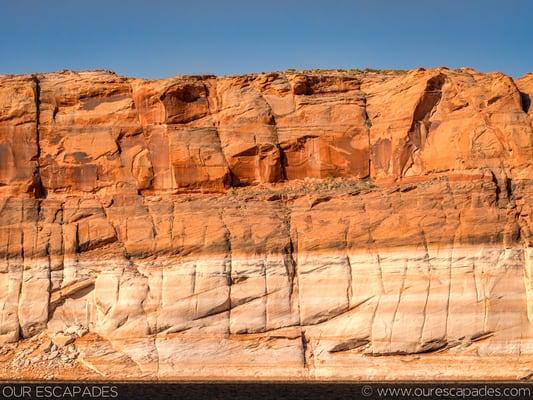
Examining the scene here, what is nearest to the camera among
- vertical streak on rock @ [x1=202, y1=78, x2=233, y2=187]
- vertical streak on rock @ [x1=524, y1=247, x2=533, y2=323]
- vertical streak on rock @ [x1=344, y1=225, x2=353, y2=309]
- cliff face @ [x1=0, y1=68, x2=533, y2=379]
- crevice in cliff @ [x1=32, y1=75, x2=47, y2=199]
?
vertical streak on rock @ [x1=524, y1=247, x2=533, y2=323]

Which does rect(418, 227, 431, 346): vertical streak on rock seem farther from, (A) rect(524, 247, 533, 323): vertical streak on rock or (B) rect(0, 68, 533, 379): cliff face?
(A) rect(524, 247, 533, 323): vertical streak on rock

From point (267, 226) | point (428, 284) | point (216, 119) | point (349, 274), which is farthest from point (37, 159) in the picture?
point (428, 284)

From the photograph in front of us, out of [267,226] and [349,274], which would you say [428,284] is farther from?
[267,226]

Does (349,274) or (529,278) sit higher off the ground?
(349,274)

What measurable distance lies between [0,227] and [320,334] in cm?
1290

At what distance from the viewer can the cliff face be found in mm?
35344

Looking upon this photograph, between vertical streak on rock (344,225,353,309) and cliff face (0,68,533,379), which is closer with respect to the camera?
cliff face (0,68,533,379)

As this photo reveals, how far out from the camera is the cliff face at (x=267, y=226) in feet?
116

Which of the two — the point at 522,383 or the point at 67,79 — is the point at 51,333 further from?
the point at 522,383

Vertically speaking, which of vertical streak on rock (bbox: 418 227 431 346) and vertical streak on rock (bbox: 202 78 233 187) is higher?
vertical streak on rock (bbox: 202 78 233 187)

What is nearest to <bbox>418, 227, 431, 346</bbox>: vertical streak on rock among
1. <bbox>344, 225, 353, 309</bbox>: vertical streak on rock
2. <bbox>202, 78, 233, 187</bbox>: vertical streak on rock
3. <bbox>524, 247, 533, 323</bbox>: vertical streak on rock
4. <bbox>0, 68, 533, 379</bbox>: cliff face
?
<bbox>0, 68, 533, 379</bbox>: cliff face

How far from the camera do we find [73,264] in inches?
1469

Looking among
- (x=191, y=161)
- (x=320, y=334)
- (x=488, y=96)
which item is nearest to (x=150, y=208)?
(x=191, y=161)

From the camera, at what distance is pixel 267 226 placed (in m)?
37.2
